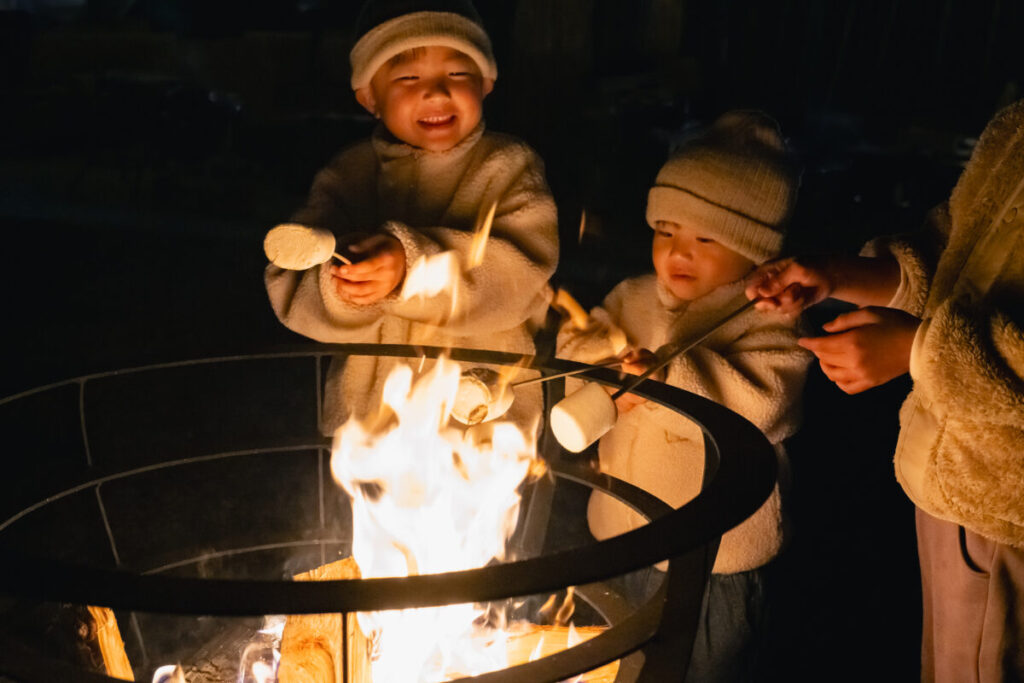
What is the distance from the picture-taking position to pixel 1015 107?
1314 mm

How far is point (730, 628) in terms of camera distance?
1792 millimetres

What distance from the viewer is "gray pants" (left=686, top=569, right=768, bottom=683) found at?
1.78m

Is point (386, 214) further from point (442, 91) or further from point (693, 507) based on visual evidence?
point (693, 507)

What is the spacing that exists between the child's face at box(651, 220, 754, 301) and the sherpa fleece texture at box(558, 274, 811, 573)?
0.11ft

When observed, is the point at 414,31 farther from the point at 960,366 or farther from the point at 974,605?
the point at 974,605

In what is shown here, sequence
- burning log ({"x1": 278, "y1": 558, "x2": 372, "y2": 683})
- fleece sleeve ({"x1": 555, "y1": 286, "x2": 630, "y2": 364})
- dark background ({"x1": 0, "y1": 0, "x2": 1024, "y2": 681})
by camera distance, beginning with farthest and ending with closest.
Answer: dark background ({"x1": 0, "y1": 0, "x2": 1024, "y2": 681}) → fleece sleeve ({"x1": 555, "y1": 286, "x2": 630, "y2": 364}) → burning log ({"x1": 278, "y1": 558, "x2": 372, "y2": 683})

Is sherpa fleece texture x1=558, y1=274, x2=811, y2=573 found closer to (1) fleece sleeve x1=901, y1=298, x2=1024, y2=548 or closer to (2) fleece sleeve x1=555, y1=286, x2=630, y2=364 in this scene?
(2) fleece sleeve x1=555, y1=286, x2=630, y2=364

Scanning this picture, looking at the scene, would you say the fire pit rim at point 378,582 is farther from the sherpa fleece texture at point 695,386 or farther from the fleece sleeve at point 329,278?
the fleece sleeve at point 329,278

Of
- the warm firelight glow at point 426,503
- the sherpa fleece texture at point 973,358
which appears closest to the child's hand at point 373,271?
the warm firelight glow at point 426,503

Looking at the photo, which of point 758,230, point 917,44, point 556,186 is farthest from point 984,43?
point 758,230

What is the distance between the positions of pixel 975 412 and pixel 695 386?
57 centimetres

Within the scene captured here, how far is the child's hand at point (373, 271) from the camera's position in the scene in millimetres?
1503

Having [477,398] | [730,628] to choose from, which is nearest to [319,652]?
[477,398]

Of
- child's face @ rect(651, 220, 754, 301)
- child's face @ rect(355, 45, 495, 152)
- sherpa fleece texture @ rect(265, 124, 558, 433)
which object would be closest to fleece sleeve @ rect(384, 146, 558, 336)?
sherpa fleece texture @ rect(265, 124, 558, 433)
